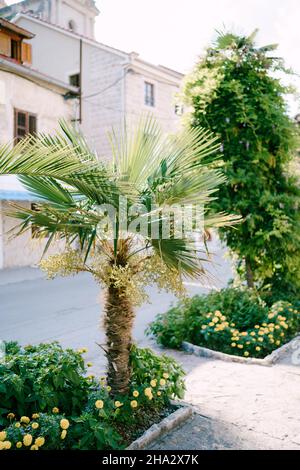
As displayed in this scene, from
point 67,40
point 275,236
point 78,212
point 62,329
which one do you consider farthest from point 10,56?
point 78,212

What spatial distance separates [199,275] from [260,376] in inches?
92.2

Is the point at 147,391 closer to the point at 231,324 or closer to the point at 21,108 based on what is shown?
the point at 231,324

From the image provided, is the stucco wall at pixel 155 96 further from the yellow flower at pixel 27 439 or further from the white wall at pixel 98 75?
the yellow flower at pixel 27 439

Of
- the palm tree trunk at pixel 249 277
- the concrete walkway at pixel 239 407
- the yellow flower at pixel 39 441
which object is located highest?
the palm tree trunk at pixel 249 277

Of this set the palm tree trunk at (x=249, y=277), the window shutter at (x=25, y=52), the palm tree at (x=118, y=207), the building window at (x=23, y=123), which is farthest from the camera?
the window shutter at (x=25, y=52)

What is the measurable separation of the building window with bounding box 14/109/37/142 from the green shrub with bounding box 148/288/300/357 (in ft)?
36.5

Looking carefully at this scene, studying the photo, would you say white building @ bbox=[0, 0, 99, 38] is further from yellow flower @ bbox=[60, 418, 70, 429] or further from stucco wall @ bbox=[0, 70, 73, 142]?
yellow flower @ bbox=[60, 418, 70, 429]

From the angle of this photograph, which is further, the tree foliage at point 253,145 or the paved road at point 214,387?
the tree foliage at point 253,145

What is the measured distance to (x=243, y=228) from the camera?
7309 mm

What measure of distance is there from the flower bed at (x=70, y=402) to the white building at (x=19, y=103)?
11.2m

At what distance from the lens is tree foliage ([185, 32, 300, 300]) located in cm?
714

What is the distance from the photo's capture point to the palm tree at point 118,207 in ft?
10.9

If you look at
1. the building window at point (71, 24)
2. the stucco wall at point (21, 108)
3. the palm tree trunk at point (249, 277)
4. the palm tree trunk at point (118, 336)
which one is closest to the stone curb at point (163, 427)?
the palm tree trunk at point (118, 336)
